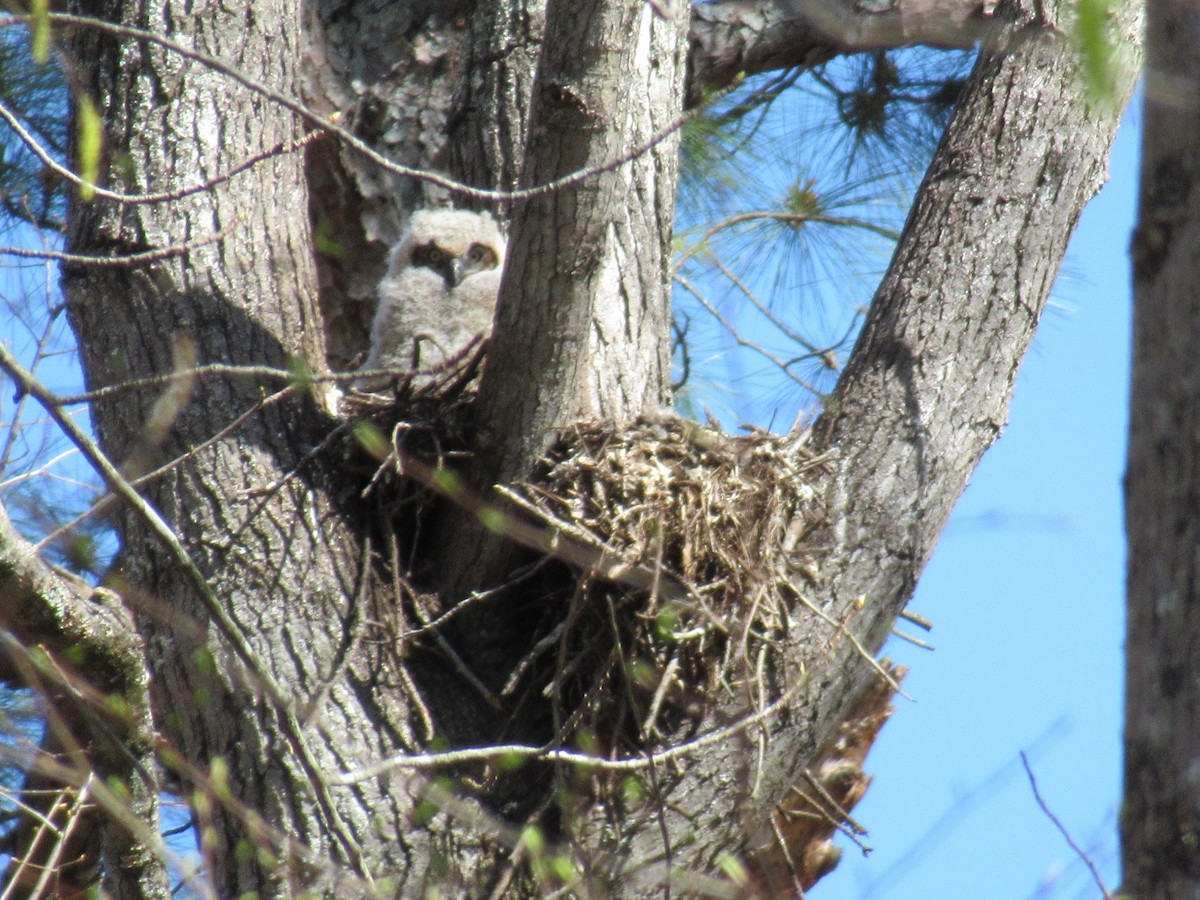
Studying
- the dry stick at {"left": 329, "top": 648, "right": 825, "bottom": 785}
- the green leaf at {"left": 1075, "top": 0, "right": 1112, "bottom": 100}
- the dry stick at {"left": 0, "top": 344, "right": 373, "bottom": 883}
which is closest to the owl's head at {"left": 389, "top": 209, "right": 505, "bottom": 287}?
the dry stick at {"left": 329, "top": 648, "right": 825, "bottom": 785}

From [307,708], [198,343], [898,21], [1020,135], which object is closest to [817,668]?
[307,708]

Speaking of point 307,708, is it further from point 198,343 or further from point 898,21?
point 898,21

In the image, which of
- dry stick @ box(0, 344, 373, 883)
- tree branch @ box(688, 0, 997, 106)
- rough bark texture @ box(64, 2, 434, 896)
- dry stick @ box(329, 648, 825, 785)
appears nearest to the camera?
dry stick @ box(0, 344, 373, 883)

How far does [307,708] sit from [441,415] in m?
0.78

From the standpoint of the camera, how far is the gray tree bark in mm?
2418

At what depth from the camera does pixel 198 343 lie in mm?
2775

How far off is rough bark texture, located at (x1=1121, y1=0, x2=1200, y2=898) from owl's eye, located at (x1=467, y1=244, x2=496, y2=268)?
3.33 metres

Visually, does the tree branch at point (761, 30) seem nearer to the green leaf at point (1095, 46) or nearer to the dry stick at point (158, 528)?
the dry stick at point (158, 528)

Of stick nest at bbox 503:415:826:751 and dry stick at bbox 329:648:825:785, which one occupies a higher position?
stick nest at bbox 503:415:826:751

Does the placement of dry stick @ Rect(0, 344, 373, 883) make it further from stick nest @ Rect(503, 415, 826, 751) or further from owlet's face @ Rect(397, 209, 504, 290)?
owlet's face @ Rect(397, 209, 504, 290)

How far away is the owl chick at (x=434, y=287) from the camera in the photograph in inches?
162

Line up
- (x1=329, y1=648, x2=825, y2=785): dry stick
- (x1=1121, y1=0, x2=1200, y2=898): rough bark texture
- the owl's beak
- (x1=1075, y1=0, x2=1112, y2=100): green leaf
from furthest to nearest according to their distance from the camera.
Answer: the owl's beak
(x1=329, y1=648, x2=825, y2=785): dry stick
(x1=1121, y1=0, x2=1200, y2=898): rough bark texture
(x1=1075, y1=0, x2=1112, y2=100): green leaf

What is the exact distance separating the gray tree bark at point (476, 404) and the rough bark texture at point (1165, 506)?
1.37 meters

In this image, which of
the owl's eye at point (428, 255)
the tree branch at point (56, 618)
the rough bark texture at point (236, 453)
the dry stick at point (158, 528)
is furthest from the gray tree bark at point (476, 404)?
the owl's eye at point (428, 255)
